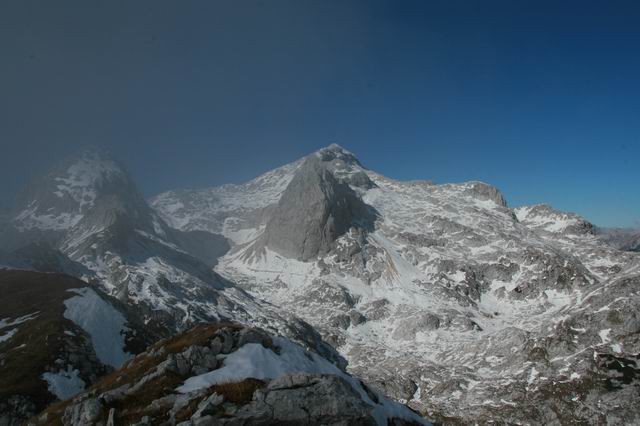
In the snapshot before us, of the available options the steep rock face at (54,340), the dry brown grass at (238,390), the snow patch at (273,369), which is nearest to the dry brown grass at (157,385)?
the dry brown grass at (238,390)

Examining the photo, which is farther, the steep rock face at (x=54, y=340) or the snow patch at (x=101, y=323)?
the snow patch at (x=101, y=323)

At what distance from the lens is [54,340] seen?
241 ft

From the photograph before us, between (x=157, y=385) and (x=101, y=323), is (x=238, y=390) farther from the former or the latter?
(x=101, y=323)

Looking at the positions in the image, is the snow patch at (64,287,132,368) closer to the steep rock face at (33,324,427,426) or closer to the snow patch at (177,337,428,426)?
the steep rock face at (33,324,427,426)

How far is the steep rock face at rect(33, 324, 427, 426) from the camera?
24953 mm

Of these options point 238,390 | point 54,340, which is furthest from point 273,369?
point 54,340

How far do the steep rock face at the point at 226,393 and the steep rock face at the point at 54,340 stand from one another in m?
34.2

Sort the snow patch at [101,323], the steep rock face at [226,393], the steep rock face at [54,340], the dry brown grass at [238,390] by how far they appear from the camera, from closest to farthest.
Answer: the steep rock face at [226,393]
the dry brown grass at [238,390]
the steep rock face at [54,340]
the snow patch at [101,323]

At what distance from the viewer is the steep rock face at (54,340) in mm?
60188

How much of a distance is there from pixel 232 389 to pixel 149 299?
175 meters

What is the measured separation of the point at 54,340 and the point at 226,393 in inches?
2471

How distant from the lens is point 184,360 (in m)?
31.6

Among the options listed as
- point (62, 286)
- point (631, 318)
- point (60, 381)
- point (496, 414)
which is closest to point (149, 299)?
point (62, 286)

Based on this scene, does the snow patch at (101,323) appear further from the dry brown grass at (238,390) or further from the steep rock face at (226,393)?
the dry brown grass at (238,390)
